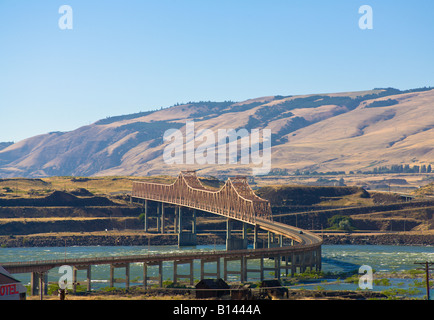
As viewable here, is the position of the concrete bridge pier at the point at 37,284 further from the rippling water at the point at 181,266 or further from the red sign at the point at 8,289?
the red sign at the point at 8,289

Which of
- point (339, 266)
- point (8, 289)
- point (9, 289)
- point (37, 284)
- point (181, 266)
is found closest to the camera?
point (8, 289)

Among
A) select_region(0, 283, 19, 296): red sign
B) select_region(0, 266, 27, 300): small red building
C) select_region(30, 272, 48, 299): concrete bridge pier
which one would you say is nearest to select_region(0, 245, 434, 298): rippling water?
select_region(30, 272, 48, 299): concrete bridge pier

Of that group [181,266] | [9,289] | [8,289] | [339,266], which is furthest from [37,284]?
[339,266]

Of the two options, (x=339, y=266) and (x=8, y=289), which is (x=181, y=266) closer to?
(x=339, y=266)

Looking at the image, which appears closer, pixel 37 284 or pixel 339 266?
pixel 37 284

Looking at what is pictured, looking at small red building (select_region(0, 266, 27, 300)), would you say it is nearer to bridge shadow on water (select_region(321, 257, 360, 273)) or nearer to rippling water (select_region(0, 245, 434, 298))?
rippling water (select_region(0, 245, 434, 298))

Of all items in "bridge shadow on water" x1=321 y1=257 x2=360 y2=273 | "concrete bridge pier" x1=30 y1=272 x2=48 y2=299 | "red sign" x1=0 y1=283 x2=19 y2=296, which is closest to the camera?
"red sign" x1=0 y1=283 x2=19 y2=296

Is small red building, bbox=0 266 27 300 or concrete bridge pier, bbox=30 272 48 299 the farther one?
concrete bridge pier, bbox=30 272 48 299

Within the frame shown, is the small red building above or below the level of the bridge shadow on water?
above

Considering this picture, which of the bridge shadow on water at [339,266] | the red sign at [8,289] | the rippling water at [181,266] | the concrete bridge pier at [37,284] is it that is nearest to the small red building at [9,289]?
the red sign at [8,289]

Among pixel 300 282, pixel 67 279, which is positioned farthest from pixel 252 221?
pixel 67 279

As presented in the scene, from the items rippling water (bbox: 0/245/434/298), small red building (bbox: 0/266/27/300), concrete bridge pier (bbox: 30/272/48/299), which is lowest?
rippling water (bbox: 0/245/434/298)
